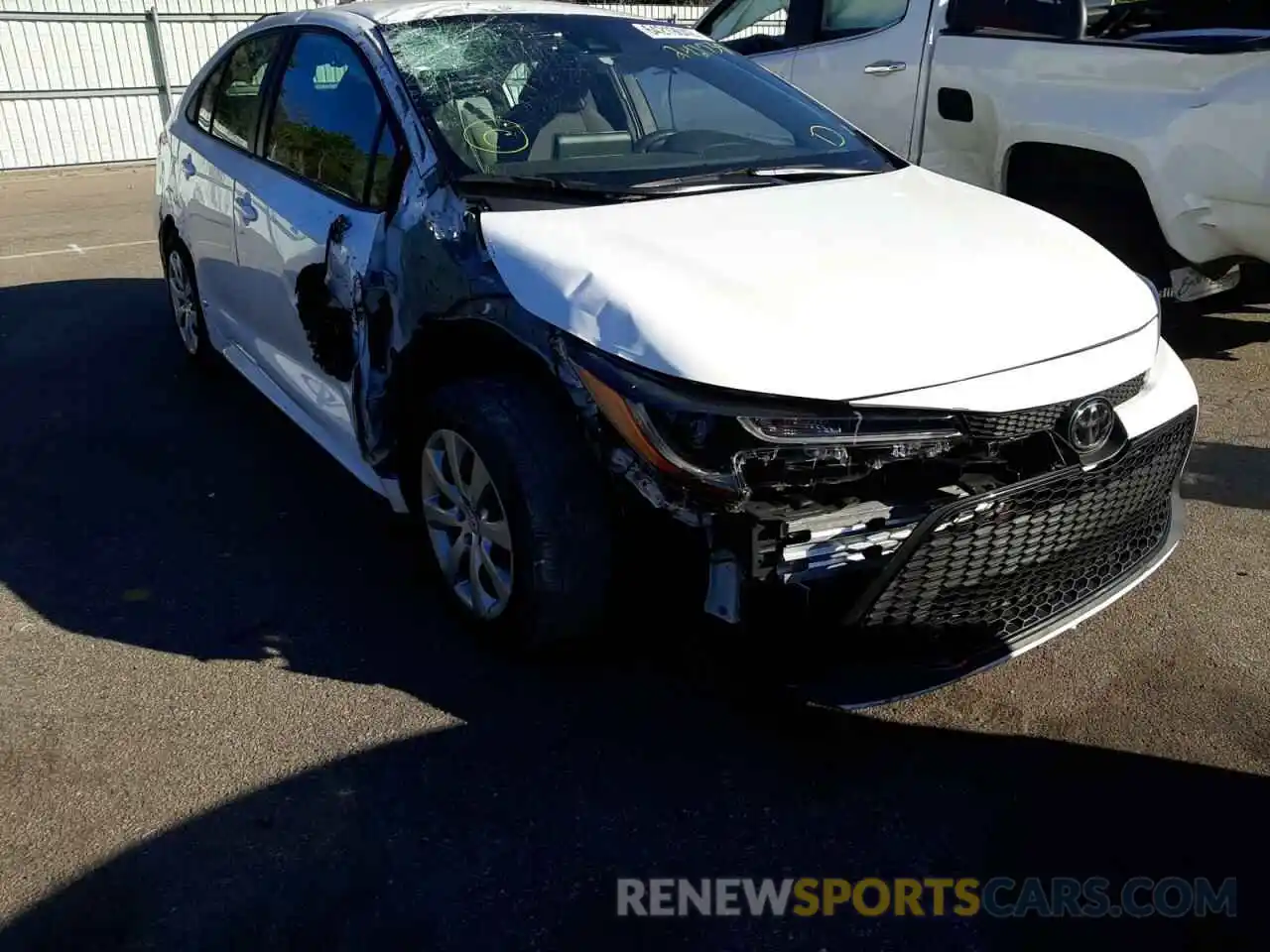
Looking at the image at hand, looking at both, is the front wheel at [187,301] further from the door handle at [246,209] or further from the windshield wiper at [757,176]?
the windshield wiper at [757,176]

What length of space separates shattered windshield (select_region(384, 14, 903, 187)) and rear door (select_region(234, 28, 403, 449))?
0.76 feet

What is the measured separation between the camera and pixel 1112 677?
303cm

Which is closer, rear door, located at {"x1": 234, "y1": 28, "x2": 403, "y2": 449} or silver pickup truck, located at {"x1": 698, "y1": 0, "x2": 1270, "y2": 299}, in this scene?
rear door, located at {"x1": 234, "y1": 28, "x2": 403, "y2": 449}

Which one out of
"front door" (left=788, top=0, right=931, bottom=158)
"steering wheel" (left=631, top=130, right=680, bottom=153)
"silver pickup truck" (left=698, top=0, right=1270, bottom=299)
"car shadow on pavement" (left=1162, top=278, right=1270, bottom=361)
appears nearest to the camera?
"steering wheel" (left=631, top=130, right=680, bottom=153)

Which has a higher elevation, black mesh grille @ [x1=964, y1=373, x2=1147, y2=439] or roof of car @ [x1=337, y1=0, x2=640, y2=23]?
roof of car @ [x1=337, y1=0, x2=640, y2=23]

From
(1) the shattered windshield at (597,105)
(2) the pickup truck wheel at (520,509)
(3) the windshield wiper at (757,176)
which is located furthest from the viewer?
(1) the shattered windshield at (597,105)

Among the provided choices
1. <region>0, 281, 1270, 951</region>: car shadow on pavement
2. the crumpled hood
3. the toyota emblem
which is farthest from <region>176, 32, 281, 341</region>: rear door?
the toyota emblem

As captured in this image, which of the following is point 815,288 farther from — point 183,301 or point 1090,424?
point 183,301

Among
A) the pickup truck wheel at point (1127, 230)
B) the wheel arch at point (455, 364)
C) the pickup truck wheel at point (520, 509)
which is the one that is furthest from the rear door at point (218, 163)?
the pickup truck wheel at point (1127, 230)

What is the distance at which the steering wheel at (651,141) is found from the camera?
140 inches

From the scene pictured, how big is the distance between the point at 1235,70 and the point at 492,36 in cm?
282

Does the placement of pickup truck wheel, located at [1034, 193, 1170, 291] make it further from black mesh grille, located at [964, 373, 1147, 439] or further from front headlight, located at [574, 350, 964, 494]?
front headlight, located at [574, 350, 964, 494]

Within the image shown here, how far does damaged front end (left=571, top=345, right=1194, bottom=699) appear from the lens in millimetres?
2404

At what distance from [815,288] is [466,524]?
1.16 metres
